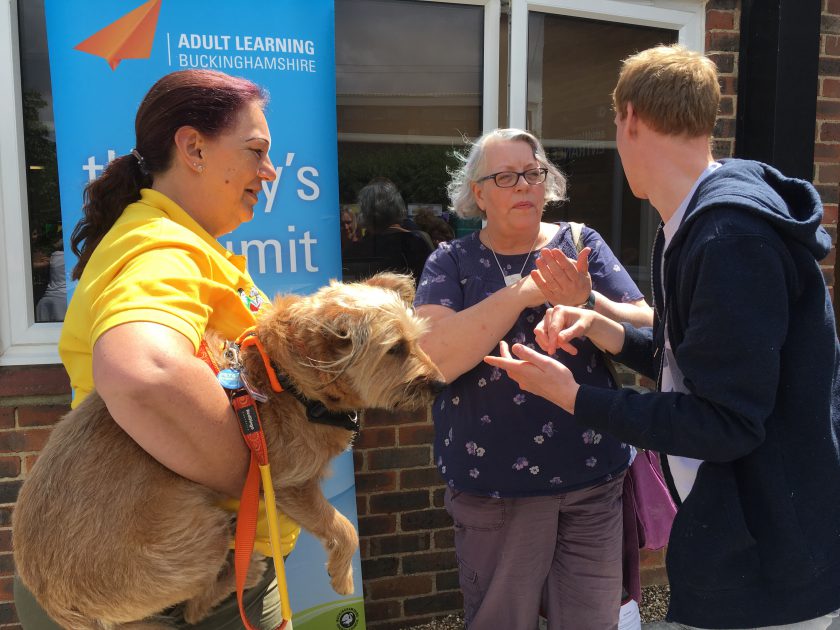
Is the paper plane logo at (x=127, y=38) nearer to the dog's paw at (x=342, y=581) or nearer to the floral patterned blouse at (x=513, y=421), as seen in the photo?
the floral patterned blouse at (x=513, y=421)

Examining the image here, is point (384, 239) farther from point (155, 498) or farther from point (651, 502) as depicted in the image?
point (155, 498)

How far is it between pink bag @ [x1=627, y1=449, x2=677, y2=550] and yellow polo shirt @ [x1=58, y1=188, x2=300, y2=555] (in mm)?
1584

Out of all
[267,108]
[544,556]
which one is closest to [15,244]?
[267,108]

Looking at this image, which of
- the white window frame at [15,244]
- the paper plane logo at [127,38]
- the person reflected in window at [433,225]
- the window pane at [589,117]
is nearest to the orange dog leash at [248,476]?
the paper plane logo at [127,38]

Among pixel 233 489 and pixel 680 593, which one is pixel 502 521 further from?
pixel 233 489

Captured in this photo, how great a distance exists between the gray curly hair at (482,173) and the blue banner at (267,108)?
69cm

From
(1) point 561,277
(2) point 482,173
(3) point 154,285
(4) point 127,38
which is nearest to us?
(3) point 154,285

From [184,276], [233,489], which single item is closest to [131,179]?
[184,276]

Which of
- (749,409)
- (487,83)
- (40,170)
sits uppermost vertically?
(487,83)

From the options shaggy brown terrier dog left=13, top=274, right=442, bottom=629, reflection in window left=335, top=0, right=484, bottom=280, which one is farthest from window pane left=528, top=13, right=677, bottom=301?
shaggy brown terrier dog left=13, top=274, right=442, bottom=629

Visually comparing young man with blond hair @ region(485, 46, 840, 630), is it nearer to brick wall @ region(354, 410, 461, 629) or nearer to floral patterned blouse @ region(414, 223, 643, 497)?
floral patterned blouse @ region(414, 223, 643, 497)

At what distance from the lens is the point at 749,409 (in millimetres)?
1410

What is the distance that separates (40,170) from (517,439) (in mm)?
2625

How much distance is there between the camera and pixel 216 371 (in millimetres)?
1454
